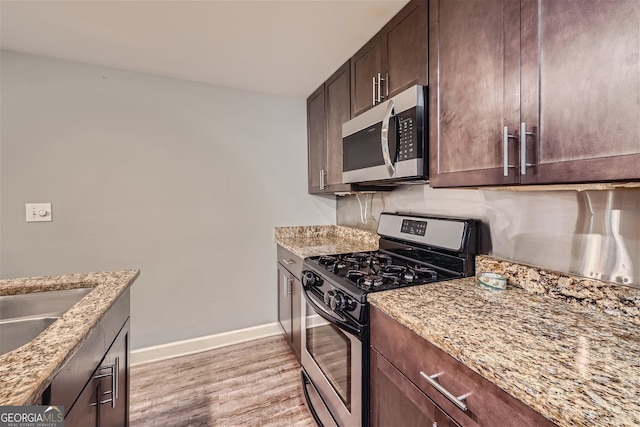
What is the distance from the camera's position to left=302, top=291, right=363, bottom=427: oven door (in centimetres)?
117

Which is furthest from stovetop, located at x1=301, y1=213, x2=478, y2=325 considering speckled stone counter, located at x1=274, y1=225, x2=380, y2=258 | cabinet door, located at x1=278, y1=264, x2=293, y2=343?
cabinet door, located at x1=278, y1=264, x2=293, y2=343

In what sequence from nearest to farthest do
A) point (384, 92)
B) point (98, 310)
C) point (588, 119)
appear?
point (588, 119) → point (98, 310) → point (384, 92)

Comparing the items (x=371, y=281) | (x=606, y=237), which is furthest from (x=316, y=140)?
(x=606, y=237)

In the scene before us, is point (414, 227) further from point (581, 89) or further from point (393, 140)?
point (581, 89)

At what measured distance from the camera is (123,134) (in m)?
2.13

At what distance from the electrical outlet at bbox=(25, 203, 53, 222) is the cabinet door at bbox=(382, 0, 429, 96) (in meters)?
2.42

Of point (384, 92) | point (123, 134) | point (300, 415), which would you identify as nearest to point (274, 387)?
point (300, 415)

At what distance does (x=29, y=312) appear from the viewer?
3.56 ft

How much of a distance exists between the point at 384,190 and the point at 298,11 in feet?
4.01

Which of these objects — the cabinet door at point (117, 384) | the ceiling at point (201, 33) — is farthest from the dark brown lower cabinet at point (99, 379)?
the ceiling at point (201, 33)

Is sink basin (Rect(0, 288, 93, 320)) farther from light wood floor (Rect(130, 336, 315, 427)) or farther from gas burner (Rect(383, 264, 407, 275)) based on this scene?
gas burner (Rect(383, 264, 407, 275))

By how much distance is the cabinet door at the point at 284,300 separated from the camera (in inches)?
89.0

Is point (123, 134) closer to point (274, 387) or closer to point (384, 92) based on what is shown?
point (384, 92)

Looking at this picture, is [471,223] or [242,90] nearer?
[471,223]
